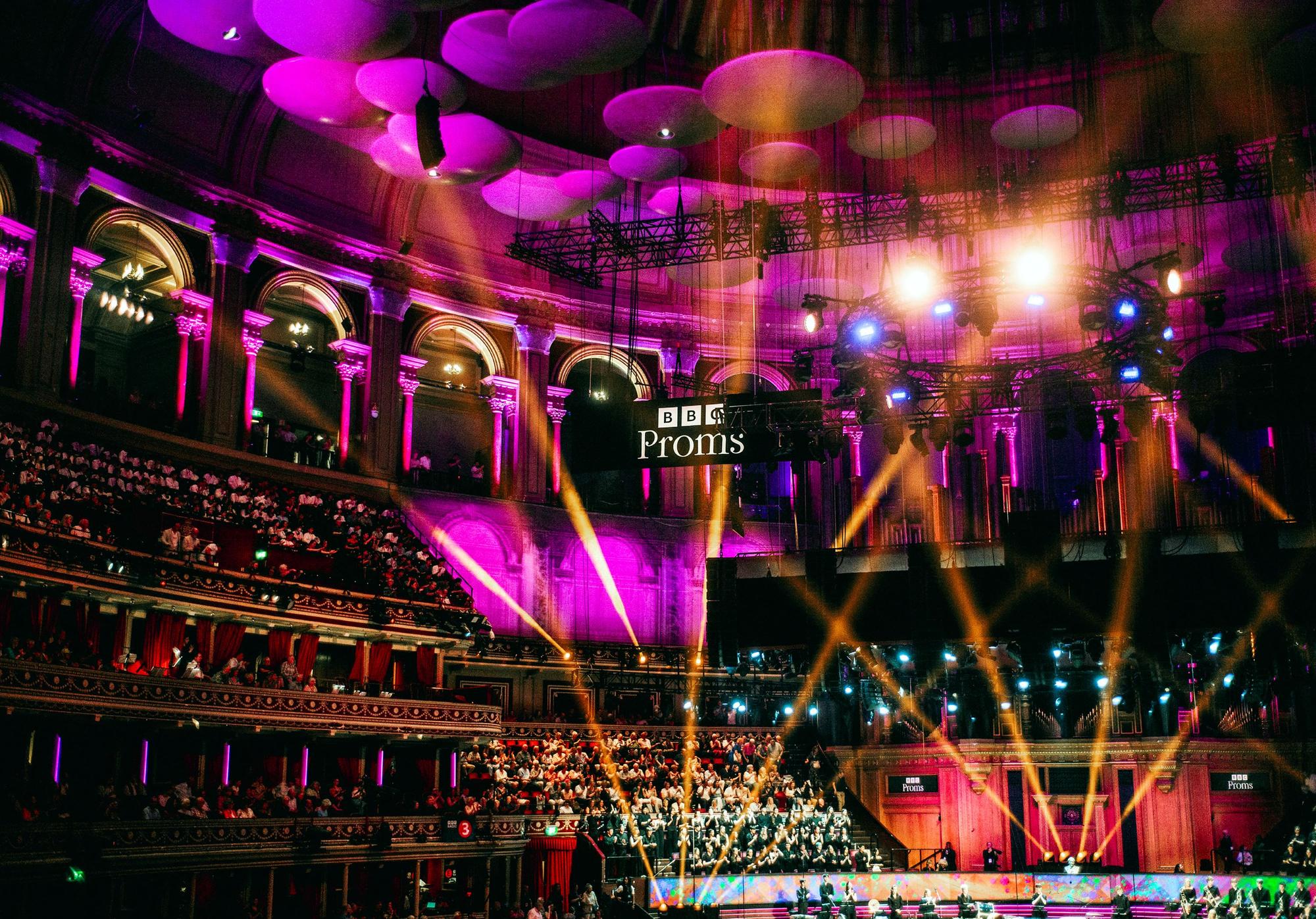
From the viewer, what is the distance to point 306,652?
82.9 ft

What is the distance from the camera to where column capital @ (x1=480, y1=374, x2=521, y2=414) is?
32.7 metres

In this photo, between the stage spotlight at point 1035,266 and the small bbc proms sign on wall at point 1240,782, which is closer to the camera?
the stage spotlight at point 1035,266

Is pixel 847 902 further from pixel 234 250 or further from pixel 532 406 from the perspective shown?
pixel 234 250

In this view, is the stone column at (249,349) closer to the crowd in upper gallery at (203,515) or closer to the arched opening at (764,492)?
the crowd in upper gallery at (203,515)

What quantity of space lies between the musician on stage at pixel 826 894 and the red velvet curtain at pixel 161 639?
1375 centimetres

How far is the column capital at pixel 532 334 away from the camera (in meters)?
33.1

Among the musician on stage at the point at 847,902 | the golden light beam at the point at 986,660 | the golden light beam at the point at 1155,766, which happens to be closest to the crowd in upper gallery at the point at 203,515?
the musician on stage at the point at 847,902

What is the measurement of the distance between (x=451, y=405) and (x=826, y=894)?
16.3 metres

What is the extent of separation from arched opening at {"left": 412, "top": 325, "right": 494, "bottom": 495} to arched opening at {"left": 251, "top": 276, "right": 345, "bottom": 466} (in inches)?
91.0

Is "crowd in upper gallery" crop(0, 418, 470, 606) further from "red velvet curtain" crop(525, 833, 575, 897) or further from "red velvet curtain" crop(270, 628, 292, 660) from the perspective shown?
"red velvet curtain" crop(525, 833, 575, 897)

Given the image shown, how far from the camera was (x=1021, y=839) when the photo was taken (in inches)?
1286

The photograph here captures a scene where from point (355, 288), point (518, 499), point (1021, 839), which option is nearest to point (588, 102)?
point (355, 288)

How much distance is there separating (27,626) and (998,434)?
2463 centimetres

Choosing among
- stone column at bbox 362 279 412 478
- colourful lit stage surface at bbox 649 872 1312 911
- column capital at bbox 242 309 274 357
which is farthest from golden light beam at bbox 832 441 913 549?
column capital at bbox 242 309 274 357
